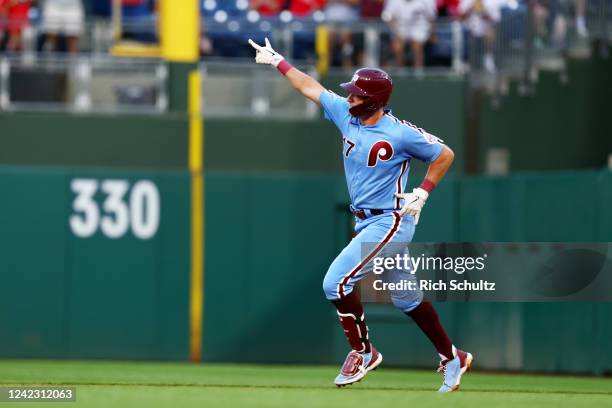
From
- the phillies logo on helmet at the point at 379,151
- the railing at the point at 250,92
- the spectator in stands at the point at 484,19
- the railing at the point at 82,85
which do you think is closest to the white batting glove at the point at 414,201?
the phillies logo on helmet at the point at 379,151

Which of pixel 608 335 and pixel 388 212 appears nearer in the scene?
pixel 388 212

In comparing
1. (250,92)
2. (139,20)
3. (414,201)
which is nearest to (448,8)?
(250,92)

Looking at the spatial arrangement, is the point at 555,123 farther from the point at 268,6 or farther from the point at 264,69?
the point at 268,6

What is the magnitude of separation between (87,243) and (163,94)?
2.51 meters

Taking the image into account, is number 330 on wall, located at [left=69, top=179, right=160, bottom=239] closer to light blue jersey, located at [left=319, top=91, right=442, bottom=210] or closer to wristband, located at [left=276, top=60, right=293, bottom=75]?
wristband, located at [left=276, top=60, right=293, bottom=75]

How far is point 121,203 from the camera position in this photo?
15.7 meters

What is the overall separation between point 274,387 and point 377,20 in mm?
8538

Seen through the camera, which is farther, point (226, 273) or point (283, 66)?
point (226, 273)

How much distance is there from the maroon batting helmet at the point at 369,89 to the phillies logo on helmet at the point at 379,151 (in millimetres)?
280

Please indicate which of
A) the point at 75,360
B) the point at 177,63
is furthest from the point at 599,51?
Result: the point at 75,360

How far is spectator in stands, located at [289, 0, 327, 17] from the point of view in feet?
60.6

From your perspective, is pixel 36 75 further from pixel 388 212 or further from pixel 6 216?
pixel 388 212

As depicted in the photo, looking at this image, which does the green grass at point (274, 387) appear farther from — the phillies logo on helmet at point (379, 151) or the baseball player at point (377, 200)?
the phillies logo on helmet at point (379, 151)

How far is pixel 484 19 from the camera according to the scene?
17.7 metres
